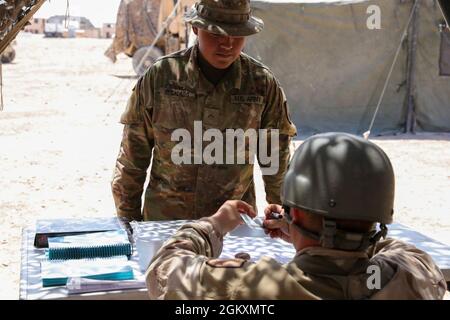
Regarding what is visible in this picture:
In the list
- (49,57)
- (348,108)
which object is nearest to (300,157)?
(348,108)

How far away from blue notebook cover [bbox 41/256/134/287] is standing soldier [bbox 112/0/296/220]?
0.99 m

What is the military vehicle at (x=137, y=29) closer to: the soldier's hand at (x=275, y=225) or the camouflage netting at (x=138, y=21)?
the camouflage netting at (x=138, y=21)

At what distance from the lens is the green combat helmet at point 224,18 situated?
3285 mm

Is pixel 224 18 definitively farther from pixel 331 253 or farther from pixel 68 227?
pixel 331 253

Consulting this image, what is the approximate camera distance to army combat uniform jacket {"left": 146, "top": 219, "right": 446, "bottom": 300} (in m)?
1.68

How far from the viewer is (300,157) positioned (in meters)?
1.81

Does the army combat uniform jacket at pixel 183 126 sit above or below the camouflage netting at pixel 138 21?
below

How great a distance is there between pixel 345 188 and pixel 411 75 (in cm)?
1068

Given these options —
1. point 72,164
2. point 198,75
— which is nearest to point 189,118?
point 198,75

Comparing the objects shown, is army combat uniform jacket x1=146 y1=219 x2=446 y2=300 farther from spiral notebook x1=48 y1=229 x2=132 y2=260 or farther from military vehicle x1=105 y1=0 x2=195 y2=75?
military vehicle x1=105 y1=0 x2=195 y2=75

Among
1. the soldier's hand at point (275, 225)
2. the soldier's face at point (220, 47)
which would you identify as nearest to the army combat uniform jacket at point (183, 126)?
the soldier's face at point (220, 47)

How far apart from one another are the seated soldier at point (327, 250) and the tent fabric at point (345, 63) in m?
9.93

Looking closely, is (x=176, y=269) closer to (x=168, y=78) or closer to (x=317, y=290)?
(x=317, y=290)

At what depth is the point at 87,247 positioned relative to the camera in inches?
101
